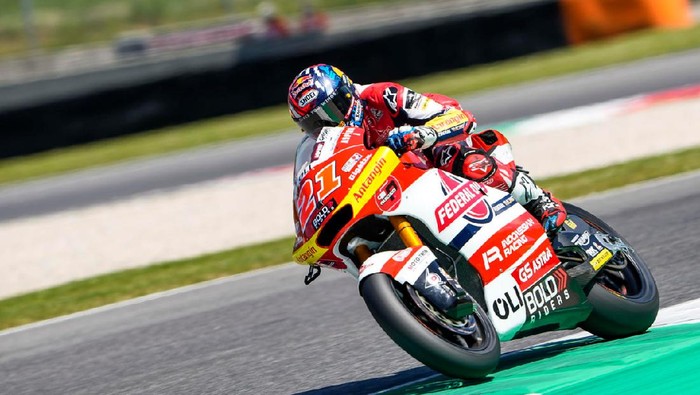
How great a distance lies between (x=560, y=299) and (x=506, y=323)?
380 mm

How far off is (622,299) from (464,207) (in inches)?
38.5

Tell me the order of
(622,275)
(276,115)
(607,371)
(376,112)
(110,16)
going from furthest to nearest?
1. (110,16)
2. (276,115)
3. (622,275)
4. (376,112)
5. (607,371)

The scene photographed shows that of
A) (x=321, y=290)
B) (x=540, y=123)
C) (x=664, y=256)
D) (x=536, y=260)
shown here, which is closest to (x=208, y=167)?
(x=540, y=123)

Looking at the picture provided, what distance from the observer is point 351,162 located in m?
4.50

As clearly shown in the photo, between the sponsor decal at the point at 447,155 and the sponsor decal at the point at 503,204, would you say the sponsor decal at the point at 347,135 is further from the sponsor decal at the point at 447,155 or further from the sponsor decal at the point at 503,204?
the sponsor decal at the point at 503,204

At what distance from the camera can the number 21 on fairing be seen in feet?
14.6

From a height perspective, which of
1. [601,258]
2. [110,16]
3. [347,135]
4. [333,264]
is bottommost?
[110,16]

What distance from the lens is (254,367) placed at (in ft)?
18.8

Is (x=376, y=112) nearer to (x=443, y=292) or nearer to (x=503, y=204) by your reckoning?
(x=503, y=204)

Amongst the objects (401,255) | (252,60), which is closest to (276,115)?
(252,60)

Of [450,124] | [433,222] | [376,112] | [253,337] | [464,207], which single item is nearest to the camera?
[433,222]

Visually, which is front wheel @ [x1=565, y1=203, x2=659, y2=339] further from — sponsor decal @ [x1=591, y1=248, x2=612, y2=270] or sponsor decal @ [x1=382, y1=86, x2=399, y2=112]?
sponsor decal @ [x1=382, y1=86, x2=399, y2=112]

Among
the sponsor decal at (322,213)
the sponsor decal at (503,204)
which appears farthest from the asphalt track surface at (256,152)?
the sponsor decal at (322,213)

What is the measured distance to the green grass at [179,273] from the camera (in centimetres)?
848
